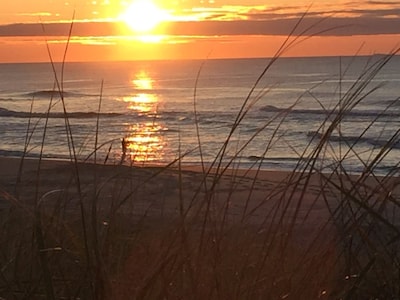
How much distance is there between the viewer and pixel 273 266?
1.87m

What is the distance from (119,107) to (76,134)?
38.8ft

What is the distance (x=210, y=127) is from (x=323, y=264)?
2064cm

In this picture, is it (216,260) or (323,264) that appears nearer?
(216,260)

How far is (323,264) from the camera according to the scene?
180cm

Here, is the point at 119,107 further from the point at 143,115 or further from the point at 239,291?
the point at 239,291

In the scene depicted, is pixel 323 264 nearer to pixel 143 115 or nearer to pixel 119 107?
pixel 143 115

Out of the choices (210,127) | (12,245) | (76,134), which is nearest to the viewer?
(12,245)

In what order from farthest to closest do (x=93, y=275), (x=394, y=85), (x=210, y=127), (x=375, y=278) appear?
(x=394, y=85) < (x=210, y=127) < (x=375, y=278) < (x=93, y=275)

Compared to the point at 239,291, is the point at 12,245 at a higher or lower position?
higher

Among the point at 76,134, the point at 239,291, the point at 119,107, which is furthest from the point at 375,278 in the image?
the point at 119,107

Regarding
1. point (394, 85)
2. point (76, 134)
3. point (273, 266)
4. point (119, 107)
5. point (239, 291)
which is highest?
point (394, 85)

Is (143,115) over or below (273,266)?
over

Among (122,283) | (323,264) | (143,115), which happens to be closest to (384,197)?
(323,264)

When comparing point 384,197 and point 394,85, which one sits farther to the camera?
point 394,85
